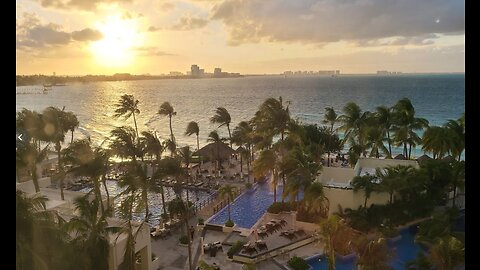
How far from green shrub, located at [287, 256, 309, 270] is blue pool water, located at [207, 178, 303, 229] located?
2794mm

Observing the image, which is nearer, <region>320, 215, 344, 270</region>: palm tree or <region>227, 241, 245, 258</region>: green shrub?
<region>320, 215, 344, 270</region>: palm tree

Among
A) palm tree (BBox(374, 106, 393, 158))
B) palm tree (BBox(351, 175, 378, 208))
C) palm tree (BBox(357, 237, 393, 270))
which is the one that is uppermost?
palm tree (BBox(374, 106, 393, 158))

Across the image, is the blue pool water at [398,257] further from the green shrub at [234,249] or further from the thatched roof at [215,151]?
the thatched roof at [215,151]

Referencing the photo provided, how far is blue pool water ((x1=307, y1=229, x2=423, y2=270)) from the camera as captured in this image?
8.73 metres

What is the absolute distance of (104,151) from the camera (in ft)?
36.5

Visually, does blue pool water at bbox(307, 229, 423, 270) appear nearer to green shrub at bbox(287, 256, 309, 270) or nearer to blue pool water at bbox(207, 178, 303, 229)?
green shrub at bbox(287, 256, 309, 270)

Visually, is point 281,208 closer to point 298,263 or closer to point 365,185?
point 365,185

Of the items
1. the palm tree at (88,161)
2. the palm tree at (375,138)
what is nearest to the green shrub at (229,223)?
the palm tree at (88,161)

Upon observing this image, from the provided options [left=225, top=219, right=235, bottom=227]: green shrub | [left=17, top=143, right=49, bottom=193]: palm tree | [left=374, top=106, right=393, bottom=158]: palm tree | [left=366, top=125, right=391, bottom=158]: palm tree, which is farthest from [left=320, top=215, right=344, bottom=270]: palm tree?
[left=374, top=106, right=393, bottom=158]: palm tree

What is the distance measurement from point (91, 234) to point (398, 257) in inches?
254
